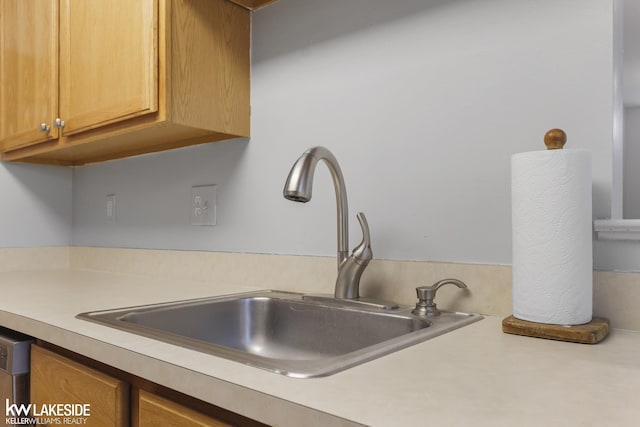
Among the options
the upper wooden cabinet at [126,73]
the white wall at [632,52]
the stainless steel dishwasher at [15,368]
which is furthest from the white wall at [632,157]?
the stainless steel dishwasher at [15,368]

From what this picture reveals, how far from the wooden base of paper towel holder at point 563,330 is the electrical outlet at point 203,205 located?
3.43 feet

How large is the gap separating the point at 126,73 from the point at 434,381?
1174 mm

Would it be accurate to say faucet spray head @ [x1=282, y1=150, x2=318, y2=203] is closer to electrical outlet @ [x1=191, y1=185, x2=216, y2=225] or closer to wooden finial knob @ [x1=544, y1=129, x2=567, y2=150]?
wooden finial knob @ [x1=544, y1=129, x2=567, y2=150]

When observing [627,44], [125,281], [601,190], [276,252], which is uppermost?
[627,44]

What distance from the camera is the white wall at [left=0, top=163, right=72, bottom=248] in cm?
208

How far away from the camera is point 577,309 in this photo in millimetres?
773

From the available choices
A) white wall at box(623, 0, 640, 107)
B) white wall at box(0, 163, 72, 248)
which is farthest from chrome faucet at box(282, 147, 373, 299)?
white wall at box(0, 163, 72, 248)

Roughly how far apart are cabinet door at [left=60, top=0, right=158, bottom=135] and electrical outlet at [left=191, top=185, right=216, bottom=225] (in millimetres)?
362

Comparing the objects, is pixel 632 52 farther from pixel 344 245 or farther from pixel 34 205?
pixel 34 205

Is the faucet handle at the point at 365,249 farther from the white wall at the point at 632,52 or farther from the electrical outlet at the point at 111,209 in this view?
the electrical outlet at the point at 111,209

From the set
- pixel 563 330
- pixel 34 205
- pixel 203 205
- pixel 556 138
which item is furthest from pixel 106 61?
pixel 563 330

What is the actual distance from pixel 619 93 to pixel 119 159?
1.76 metres

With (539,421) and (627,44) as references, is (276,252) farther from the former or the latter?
(627,44)

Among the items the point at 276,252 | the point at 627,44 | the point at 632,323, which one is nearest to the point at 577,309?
the point at 632,323
